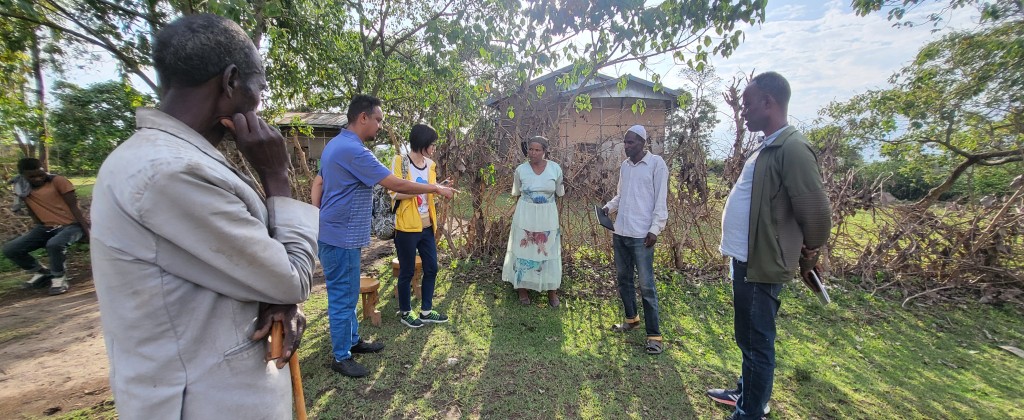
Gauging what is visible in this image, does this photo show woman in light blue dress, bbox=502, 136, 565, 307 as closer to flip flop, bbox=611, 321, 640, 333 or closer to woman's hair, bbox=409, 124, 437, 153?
flip flop, bbox=611, 321, 640, 333

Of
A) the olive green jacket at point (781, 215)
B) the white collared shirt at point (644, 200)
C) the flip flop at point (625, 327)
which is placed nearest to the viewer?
the olive green jacket at point (781, 215)

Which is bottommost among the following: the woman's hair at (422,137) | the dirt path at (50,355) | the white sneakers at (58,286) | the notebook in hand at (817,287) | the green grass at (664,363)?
the green grass at (664,363)

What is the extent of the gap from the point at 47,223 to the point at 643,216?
284 inches

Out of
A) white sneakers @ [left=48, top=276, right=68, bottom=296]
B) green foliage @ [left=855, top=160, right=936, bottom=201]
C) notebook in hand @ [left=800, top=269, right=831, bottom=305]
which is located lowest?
white sneakers @ [left=48, top=276, right=68, bottom=296]

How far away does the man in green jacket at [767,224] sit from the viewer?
7.38 feet

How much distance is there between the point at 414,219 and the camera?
362 cm

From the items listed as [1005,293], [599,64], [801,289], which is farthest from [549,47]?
[1005,293]

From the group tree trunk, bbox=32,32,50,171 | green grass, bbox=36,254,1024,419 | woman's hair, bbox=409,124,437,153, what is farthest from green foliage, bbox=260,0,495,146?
tree trunk, bbox=32,32,50,171

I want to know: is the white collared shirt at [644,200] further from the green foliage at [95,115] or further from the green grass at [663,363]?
the green foliage at [95,115]

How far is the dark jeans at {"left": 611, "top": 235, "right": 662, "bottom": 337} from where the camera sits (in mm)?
3605

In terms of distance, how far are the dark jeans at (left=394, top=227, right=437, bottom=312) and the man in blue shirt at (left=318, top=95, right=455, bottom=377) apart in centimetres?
58

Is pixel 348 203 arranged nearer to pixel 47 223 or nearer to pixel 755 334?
pixel 755 334

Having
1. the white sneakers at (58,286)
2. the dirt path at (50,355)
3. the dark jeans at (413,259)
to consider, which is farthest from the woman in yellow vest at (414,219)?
the white sneakers at (58,286)

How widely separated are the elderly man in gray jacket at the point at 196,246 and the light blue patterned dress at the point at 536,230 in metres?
3.48
